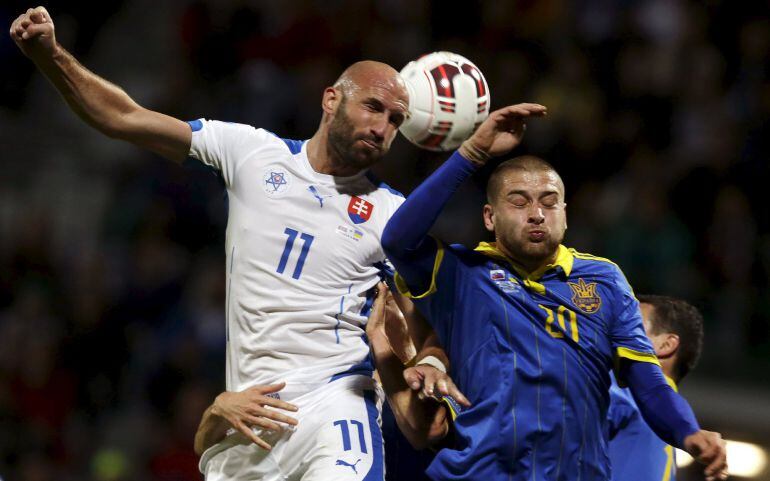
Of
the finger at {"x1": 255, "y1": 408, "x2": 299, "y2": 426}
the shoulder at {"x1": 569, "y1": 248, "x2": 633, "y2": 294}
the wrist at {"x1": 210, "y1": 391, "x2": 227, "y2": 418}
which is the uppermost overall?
the shoulder at {"x1": 569, "y1": 248, "x2": 633, "y2": 294}

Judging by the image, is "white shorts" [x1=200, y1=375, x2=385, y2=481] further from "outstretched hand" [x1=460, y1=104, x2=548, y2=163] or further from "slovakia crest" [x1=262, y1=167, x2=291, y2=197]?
"outstretched hand" [x1=460, y1=104, x2=548, y2=163]

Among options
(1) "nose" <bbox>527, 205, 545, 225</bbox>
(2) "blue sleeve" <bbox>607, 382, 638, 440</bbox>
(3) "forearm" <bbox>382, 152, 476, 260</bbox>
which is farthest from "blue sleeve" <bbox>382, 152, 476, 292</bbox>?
(2) "blue sleeve" <bbox>607, 382, 638, 440</bbox>

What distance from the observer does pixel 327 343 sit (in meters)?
5.06

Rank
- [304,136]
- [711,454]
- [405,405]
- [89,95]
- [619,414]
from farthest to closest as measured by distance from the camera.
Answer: [304,136] < [619,414] < [89,95] < [405,405] < [711,454]

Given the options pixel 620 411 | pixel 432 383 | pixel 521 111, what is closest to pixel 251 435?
pixel 432 383

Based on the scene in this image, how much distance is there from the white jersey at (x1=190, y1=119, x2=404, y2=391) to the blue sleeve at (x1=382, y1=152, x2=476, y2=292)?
0.47 m

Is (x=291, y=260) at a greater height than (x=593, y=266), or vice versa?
(x=593, y=266)

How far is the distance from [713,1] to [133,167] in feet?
17.9

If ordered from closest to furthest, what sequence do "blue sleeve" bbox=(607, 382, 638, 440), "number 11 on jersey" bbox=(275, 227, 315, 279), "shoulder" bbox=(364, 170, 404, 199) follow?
"number 11 on jersey" bbox=(275, 227, 315, 279), "shoulder" bbox=(364, 170, 404, 199), "blue sleeve" bbox=(607, 382, 638, 440)

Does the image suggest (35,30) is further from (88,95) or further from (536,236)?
(536,236)

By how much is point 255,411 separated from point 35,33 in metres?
1.78

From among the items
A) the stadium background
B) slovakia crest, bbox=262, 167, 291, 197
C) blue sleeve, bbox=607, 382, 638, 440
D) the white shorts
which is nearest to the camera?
the white shorts

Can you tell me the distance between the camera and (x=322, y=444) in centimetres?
487

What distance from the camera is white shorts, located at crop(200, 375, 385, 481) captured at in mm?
4820
